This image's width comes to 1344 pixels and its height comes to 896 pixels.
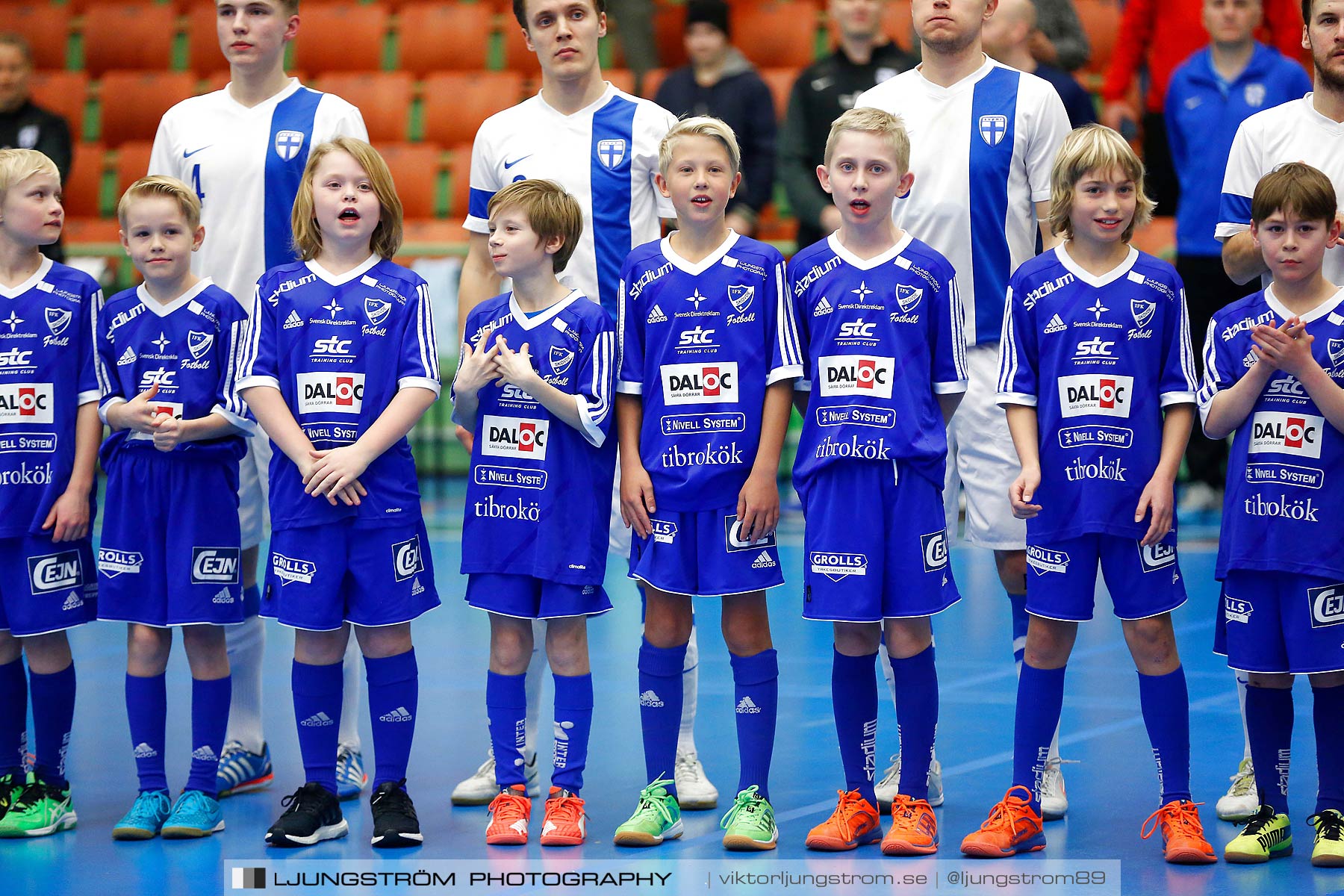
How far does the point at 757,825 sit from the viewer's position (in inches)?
157

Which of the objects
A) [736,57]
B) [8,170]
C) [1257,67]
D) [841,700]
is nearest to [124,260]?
[736,57]

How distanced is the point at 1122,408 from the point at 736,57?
16.1 ft

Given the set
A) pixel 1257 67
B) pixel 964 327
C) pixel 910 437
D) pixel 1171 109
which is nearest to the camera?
pixel 910 437

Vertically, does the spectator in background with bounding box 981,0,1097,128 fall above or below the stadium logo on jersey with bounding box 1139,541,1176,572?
above

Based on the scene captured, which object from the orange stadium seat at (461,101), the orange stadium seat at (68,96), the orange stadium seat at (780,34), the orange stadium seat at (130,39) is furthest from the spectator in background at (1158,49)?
the orange stadium seat at (68,96)

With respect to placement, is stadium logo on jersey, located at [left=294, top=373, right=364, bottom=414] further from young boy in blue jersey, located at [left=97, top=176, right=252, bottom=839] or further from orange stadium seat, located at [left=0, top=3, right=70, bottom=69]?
orange stadium seat, located at [left=0, top=3, right=70, bottom=69]

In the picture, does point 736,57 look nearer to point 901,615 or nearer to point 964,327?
point 964,327

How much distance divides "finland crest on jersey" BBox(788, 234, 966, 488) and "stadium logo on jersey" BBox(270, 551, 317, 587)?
1.26 metres

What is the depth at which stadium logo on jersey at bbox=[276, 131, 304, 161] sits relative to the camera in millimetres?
4691

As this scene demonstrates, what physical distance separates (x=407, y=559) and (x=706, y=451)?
83cm

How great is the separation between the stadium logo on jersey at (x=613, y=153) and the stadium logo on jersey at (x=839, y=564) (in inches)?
53.1

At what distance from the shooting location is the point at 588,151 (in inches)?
183

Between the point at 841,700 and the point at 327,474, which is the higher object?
the point at 327,474

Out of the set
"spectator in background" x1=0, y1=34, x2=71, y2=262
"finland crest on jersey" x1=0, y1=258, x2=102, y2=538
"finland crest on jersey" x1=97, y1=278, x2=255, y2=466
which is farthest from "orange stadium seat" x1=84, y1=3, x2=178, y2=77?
"finland crest on jersey" x1=97, y1=278, x2=255, y2=466
